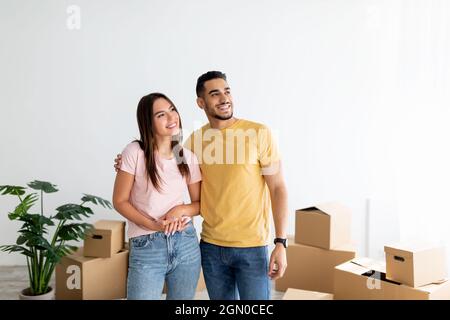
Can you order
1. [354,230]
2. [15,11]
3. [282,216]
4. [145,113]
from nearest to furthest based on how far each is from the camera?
[145,113], [282,216], [15,11], [354,230]

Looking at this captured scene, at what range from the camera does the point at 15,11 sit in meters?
3.20

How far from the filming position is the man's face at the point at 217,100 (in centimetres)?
157

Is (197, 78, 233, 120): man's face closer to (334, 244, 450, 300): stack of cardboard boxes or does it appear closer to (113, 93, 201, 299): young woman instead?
(113, 93, 201, 299): young woman

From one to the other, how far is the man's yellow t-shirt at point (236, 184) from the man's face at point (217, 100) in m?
0.06

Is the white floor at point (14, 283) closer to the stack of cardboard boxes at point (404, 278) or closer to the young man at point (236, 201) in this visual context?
the stack of cardboard boxes at point (404, 278)

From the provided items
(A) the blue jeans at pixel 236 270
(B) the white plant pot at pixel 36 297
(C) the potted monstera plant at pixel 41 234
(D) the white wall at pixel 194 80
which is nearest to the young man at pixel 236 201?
(A) the blue jeans at pixel 236 270

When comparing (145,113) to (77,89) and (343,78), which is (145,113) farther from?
(343,78)

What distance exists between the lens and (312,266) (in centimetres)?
280

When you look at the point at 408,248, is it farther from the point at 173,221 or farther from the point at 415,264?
the point at 173,221

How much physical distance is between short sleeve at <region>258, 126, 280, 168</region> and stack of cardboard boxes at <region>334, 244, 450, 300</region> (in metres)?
1.01

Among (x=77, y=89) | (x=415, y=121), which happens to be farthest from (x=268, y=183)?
(x=77, y=89)

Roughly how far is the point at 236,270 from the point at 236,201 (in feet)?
0.85

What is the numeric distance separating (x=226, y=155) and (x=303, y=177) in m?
1.94

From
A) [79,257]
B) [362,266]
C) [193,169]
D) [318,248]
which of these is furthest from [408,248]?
[79,257]
